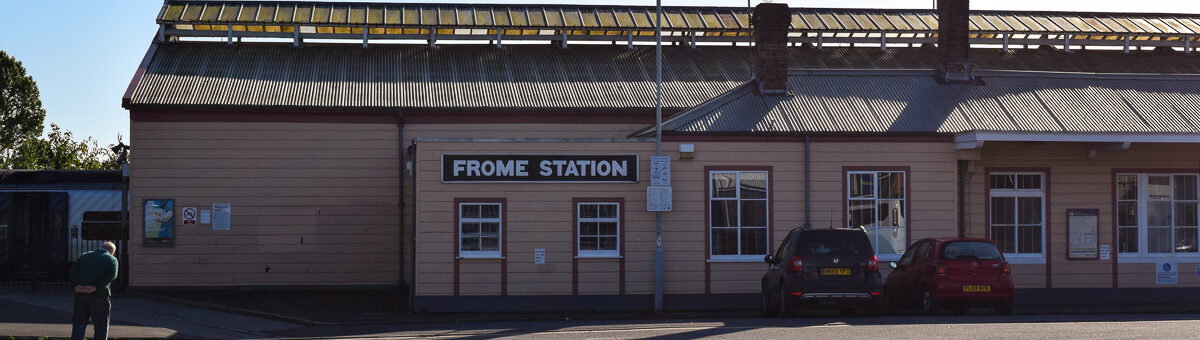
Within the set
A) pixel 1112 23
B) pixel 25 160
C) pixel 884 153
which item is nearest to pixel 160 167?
pixel 884 153

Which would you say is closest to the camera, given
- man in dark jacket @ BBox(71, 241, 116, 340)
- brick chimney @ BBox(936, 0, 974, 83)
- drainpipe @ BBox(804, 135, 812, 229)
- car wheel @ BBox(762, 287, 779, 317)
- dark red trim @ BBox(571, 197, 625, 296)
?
man in dark jacket @ BBox(71, 241, 116, 340)

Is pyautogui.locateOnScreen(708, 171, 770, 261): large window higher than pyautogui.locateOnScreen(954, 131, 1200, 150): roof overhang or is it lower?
lower

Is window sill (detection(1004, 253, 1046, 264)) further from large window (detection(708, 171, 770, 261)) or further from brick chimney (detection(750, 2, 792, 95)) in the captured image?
brick chimney (detection(750, 2, 792, 95))

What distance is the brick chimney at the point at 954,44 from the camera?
1033 inches

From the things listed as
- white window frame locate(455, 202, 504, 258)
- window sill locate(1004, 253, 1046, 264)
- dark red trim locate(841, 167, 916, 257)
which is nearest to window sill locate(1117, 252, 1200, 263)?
window sill locate(1004, 253, 1046, 264)

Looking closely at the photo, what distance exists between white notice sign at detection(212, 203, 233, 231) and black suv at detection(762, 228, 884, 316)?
12234 mm

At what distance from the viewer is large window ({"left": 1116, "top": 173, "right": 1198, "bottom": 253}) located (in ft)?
78.8

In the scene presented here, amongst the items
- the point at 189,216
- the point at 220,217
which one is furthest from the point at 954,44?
the point at 189,216

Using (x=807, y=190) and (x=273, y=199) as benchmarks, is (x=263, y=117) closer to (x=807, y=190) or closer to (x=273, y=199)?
(x=273, y=199)

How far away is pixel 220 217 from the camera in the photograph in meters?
24.7

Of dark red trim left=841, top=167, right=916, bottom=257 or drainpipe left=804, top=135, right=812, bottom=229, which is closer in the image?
drainpipe left=804, top=135, right=812, bottom=229

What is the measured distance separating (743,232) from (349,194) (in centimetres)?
863

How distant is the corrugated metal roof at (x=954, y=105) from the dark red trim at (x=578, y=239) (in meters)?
1.76

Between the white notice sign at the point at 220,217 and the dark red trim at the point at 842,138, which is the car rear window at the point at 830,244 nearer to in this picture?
the dark red trim at the point at 842,138
